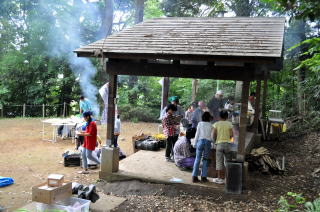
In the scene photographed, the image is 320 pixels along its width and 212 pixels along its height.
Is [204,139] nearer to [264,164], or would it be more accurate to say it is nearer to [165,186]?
[165,186]

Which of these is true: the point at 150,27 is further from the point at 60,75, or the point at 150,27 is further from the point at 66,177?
the point at 60,75

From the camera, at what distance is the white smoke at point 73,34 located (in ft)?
71.6

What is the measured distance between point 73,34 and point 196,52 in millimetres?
19459

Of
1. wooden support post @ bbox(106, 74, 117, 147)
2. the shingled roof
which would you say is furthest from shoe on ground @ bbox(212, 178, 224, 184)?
the shingled roof

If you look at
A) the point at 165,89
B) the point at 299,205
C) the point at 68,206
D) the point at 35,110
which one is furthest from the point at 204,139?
the point at 35,110

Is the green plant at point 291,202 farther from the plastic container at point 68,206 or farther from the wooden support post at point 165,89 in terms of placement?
the wooden support post at point 165,89

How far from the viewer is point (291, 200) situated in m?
6.20

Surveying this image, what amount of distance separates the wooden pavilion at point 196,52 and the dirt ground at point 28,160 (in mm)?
2118

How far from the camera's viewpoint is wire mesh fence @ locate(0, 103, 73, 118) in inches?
802

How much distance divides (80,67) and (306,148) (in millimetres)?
16290

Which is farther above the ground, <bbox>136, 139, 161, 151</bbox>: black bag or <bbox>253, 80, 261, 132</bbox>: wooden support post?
<bbox>253, 80, 261, 132</bbox>: wooden support post

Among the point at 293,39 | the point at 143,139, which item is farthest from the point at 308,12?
the point at 293,39

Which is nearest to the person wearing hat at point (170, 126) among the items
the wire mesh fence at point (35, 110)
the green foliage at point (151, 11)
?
the wire mesh fence at point (35, 110)

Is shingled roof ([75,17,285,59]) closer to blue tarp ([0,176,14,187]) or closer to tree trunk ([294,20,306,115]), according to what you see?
blue tarp ([0,176,14,187])
